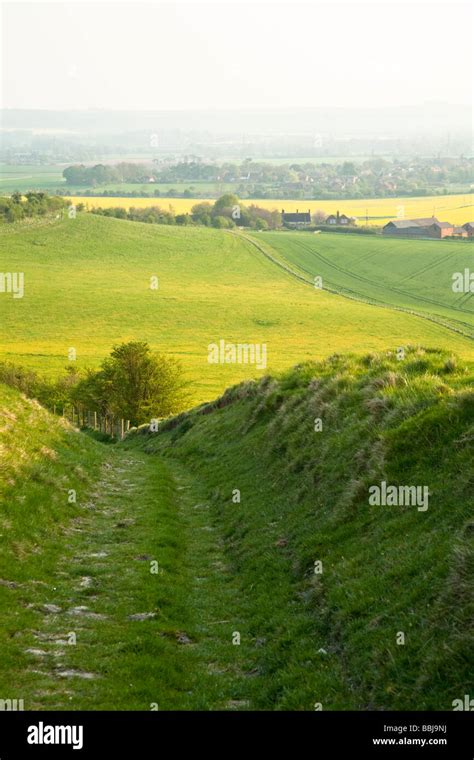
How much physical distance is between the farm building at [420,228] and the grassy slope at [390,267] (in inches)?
463

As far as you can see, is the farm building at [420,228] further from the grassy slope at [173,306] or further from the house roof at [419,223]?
the grassy slope at [173,306]

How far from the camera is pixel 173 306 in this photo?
419 feet

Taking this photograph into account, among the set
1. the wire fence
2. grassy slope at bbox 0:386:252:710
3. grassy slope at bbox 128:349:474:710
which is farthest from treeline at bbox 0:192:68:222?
grassy slope at bbox 128:349:474:710

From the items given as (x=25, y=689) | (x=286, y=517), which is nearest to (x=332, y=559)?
(x=286, y=517)

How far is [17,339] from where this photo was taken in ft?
348

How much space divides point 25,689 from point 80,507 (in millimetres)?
11056

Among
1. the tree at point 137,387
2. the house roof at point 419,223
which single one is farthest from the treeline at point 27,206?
the tree at point 137,387

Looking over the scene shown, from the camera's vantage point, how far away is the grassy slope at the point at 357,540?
34.7 feet

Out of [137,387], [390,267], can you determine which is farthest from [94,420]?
[390,267]

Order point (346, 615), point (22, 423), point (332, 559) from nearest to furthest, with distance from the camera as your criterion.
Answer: point (346, 615) < point (332, 559) < point (22, 423)

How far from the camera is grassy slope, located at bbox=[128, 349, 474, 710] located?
34.7 feet

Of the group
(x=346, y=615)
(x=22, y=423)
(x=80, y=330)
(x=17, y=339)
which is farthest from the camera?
(x=80, y=330)

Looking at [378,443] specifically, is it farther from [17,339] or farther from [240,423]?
[17,339]

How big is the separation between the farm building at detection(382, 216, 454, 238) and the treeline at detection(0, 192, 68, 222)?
73.9 meters
